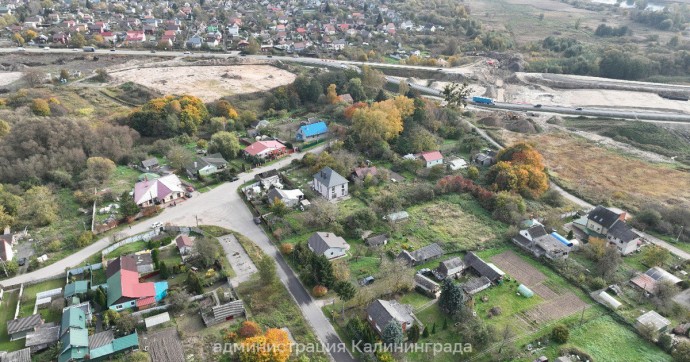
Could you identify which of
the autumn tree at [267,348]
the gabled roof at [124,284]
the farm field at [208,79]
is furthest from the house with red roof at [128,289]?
the farm field at [208,79]

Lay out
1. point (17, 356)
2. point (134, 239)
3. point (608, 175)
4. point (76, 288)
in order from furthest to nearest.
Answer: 1. point (608, 175)
2. point (134, 239)
3. point (76, 288)
4. point (17, 356)

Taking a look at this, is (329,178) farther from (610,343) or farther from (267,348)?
(610,343)

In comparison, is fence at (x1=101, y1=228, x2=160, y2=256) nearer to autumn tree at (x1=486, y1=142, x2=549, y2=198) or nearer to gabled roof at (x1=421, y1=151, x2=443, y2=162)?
gabled roof at (x1=421, y1=151, x2=443, y2=162)

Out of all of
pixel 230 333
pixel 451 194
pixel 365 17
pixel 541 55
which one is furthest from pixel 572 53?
pixel 230 333

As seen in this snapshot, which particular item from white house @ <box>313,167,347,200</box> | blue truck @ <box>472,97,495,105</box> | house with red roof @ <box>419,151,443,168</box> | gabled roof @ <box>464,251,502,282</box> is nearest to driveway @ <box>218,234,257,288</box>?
white house @ <box>313,167,347,200</box>

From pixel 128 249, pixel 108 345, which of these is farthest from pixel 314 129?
pixel 108 345

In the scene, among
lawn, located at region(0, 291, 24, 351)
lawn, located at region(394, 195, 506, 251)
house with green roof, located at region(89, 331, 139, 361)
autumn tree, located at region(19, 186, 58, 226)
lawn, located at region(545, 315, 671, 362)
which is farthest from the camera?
autumn tree, located at region(19, 186, 58, 226)

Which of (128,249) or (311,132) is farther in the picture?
(311,132)
